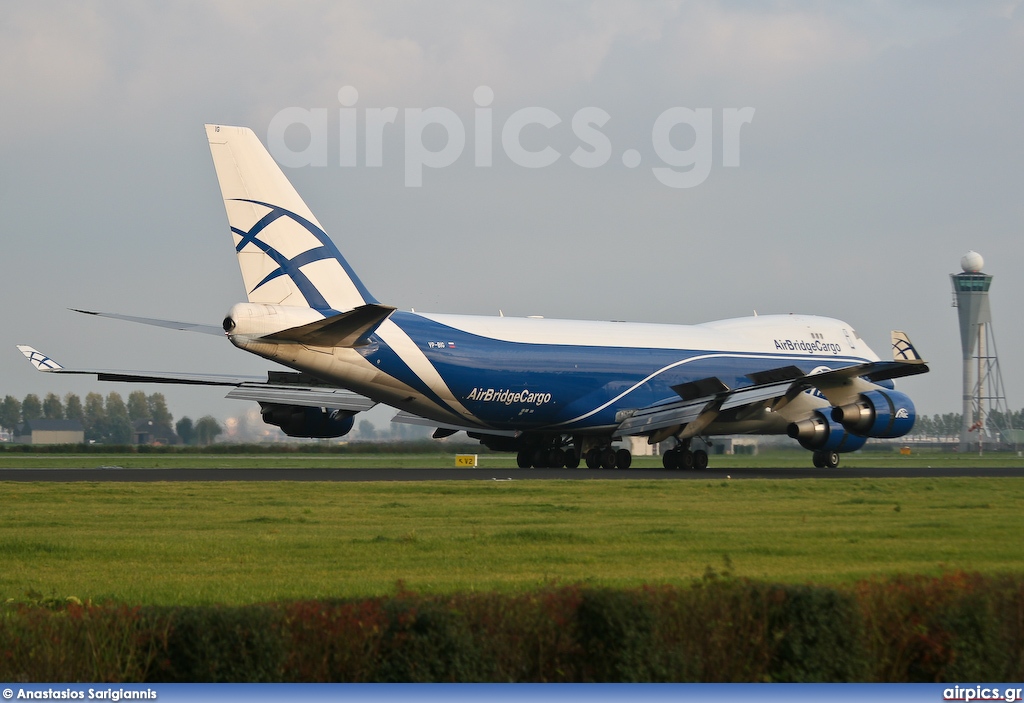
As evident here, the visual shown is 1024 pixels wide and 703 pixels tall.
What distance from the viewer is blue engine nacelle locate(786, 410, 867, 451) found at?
3956 cm

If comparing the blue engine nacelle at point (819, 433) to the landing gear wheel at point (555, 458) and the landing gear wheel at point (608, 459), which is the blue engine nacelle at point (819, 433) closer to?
the landing gear wheel at point (608, 459)

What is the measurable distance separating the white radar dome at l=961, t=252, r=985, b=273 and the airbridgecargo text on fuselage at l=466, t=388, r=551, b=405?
78.2m

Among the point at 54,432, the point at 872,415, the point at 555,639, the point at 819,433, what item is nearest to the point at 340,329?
the point at 819,433

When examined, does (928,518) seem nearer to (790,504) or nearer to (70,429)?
(790,504)

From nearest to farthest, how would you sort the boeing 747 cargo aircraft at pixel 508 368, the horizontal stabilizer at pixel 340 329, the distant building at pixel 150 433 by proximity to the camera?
the horizontal stabilizer at pixel 340 329
the boeing 747 cargo aircraft at pixel 508 368
the distant building at pixel 150 433

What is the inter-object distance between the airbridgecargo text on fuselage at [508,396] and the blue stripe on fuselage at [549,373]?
0.10ft

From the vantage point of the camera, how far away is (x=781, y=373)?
133 feet

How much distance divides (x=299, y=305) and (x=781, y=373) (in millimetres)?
16215

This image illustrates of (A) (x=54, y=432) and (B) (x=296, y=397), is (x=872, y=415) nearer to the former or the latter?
(B) (x=296, y=397)

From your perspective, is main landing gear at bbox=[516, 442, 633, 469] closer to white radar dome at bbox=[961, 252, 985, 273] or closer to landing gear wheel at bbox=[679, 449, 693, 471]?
landing gear wheel at bbox=[679, 449, 693, 471]

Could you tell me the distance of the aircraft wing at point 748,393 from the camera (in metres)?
37.1

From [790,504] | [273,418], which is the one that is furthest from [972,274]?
[790,504]

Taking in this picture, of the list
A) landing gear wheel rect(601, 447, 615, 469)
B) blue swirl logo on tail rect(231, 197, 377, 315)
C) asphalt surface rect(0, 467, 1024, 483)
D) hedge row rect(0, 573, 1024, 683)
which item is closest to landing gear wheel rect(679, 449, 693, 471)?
asphalt surface rect(0, 467, 1024, 483)

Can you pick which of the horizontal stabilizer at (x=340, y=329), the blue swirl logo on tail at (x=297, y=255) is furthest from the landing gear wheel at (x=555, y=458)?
the blue swirl logo on tail at (x=297, y=255)
